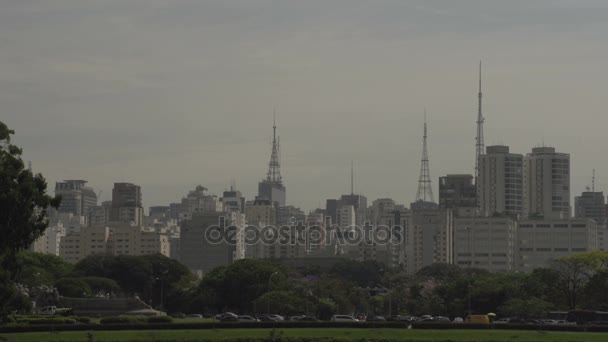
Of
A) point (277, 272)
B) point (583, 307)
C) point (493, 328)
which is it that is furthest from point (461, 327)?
point (277, 272)

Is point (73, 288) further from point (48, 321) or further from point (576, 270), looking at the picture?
point (48, 321)

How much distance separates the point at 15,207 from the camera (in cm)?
7106

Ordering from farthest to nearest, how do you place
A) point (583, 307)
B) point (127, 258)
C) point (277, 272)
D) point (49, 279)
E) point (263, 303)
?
point (127, 258)
point (49, 279)
point (277, 272)
point (263, 303)
point (583, 307)

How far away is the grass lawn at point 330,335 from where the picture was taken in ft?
262

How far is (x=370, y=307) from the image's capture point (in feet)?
525

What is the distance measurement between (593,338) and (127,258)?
10511 cm

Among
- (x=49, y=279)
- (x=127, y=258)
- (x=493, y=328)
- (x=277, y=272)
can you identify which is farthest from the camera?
(x=127, y=258)

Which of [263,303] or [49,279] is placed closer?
[263,303]

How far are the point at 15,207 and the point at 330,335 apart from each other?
21239mm

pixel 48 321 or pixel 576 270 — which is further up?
pixel 576 270

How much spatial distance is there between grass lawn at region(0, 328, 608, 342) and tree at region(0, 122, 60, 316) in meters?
6.64

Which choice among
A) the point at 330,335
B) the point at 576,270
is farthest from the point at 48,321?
the point at 576,270

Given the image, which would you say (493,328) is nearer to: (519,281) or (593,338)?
(593,338)

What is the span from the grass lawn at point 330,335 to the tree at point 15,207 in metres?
6.64
